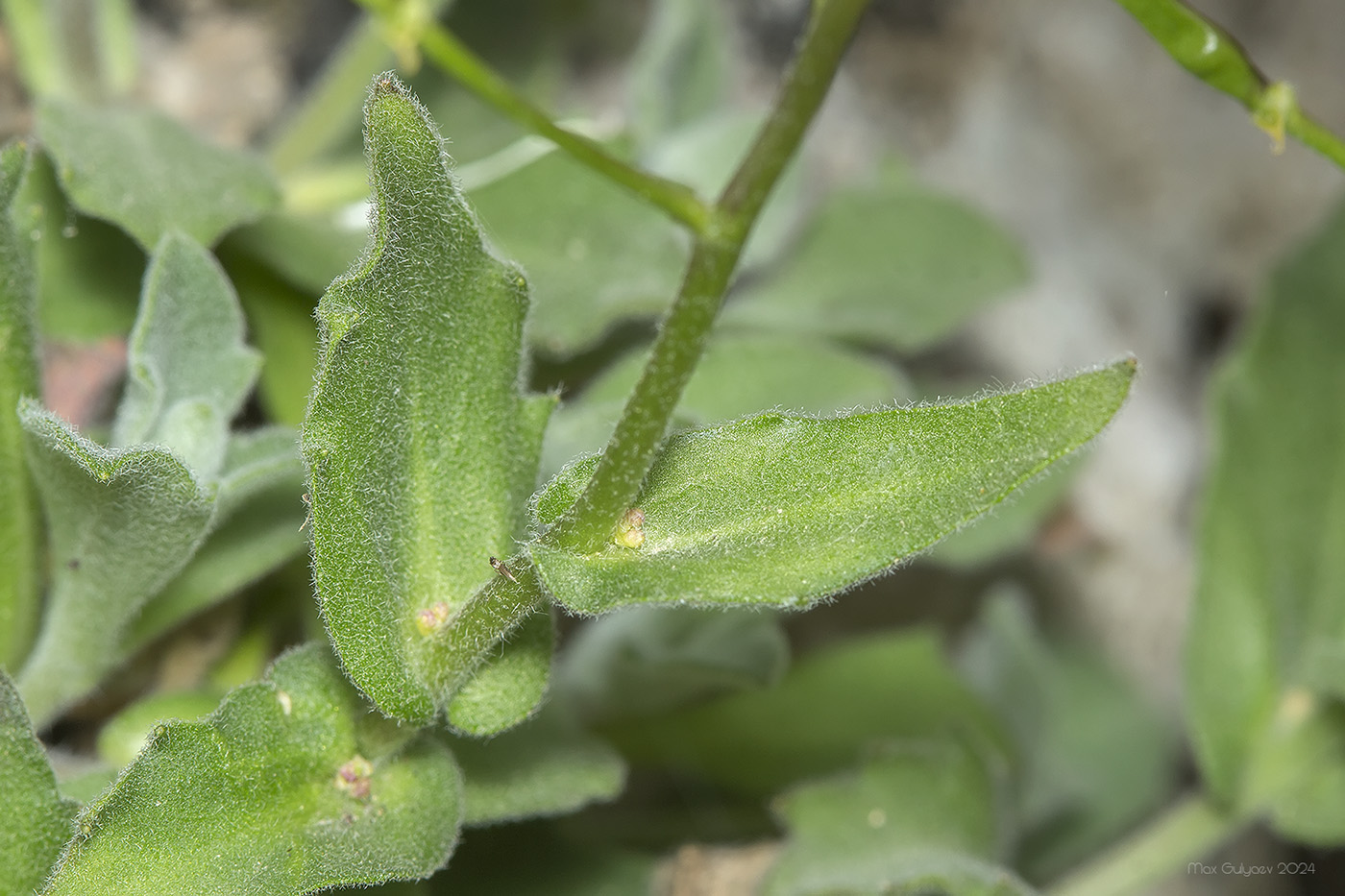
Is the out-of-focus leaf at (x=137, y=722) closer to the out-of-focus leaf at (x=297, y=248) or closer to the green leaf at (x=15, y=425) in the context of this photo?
the green leaf at (x=15, y=425)

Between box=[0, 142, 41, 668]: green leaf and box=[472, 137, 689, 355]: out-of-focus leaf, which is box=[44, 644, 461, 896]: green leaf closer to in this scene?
box=[0, 142, 41, 668]: green leaf

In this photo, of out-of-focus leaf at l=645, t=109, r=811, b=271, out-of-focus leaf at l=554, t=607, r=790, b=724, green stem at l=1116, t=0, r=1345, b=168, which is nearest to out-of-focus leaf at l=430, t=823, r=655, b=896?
out-of-focus leaf at l=554, t=607, r=790, b=724

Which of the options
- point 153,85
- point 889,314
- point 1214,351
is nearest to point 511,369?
point 889,314

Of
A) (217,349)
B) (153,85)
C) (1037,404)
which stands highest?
(1037,404)

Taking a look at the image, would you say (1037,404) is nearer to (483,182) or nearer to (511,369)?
(511,369)

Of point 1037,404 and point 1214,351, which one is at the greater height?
point 1037,404

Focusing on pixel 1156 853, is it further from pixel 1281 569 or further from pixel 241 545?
pixel 241 545
